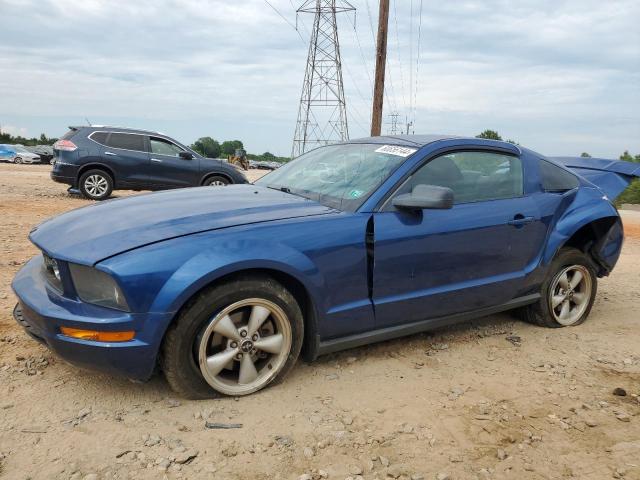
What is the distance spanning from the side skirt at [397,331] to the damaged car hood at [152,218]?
79 centimetres

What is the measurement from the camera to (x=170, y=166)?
38.1ft

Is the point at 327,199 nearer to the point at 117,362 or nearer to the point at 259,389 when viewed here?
the point at 259,389

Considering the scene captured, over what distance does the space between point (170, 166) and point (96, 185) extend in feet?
5.20

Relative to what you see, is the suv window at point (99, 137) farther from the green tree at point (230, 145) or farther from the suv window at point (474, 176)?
the green tree at point (230, 145)

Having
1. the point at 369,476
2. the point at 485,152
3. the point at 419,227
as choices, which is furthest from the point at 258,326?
the point at 485,152

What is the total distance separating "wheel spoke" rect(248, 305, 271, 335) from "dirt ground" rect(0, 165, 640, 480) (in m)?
0.41

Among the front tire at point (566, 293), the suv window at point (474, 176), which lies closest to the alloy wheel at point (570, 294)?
the front tire at point (566, 293)

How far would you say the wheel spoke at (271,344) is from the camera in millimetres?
2908

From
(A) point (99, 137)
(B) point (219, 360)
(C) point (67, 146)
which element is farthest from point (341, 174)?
(C) point (67, 146)

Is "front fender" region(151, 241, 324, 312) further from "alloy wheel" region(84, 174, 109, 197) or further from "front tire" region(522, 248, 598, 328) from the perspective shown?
"alloy wheel" region(84, 174, 109, 197)

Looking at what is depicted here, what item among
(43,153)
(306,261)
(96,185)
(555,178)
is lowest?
(43,153)

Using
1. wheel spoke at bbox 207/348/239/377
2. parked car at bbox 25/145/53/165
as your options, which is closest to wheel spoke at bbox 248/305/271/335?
wheel spoke at bbox 207/348/239/377

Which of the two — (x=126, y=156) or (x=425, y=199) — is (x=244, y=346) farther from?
(x=126, y=156)

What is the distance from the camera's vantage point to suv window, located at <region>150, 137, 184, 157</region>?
37.9 feet
